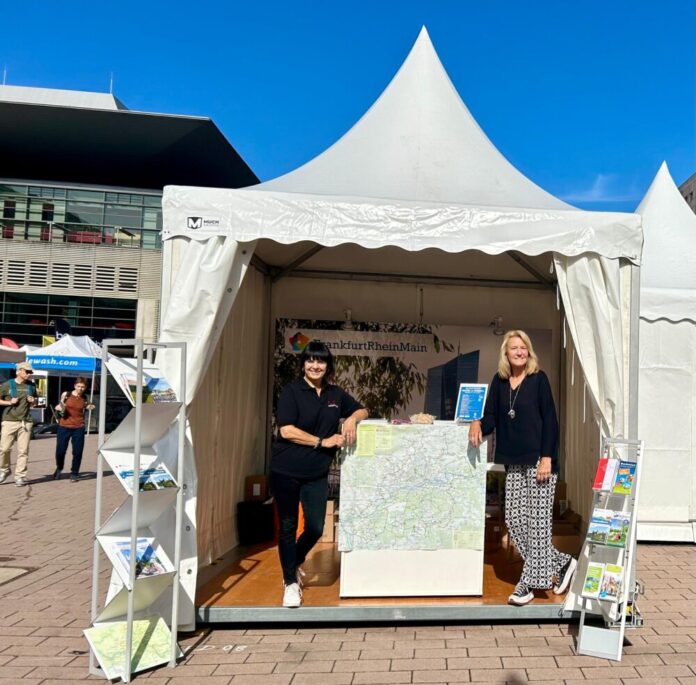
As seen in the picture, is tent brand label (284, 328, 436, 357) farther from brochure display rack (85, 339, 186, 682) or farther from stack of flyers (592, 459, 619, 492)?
brochure display rack (85, 339, 186, 682)

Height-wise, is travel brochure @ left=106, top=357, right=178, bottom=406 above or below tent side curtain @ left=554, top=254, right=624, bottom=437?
below

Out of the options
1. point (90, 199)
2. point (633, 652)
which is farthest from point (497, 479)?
point (90, 199)

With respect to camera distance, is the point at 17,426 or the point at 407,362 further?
the point at 17,426

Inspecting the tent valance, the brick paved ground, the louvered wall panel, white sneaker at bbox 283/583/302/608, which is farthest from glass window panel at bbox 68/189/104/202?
white sneaker at bbox 283/583/302/608

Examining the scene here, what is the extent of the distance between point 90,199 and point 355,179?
26.4 metres

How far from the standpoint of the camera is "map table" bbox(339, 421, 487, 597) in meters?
3.74

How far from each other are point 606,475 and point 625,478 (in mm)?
93

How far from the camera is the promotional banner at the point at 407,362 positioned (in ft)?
19.7

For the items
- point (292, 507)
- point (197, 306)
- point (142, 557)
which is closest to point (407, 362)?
point (292, 507)

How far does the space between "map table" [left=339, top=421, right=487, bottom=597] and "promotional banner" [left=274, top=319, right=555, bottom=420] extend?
223cm

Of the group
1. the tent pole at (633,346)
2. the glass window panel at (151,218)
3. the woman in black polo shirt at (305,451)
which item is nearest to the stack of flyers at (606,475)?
the tent pole at (633,346)

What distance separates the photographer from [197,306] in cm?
351

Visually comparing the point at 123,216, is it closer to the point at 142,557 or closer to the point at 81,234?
the point at 81,234

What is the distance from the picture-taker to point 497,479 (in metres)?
5.66
